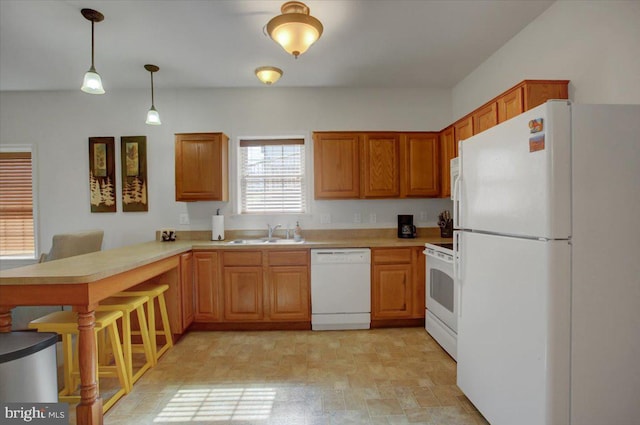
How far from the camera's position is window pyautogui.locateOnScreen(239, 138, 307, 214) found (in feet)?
12.2

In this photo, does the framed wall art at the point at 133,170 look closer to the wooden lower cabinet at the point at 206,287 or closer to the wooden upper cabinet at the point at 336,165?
the wooden lower cabinet at the point at 206,287

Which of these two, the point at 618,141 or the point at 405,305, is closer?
the point at 618,141

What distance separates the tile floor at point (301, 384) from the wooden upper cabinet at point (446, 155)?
160 cm

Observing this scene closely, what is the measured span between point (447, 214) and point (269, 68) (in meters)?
2.52

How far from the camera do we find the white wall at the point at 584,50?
1713 millimetres

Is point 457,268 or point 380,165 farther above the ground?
point 380,165

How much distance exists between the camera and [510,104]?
7.11ft

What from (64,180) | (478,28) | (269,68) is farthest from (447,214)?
(64,180)

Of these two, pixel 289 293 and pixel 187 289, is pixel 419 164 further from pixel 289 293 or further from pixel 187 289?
pixel 187 289

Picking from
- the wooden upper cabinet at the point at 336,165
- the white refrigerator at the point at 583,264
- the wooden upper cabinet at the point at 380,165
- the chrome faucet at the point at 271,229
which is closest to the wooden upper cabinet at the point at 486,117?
the wooden upper cabinet at the point at 380,165

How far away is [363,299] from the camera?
121 inches

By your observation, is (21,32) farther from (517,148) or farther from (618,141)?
(618,141)

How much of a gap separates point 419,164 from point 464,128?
688 mm

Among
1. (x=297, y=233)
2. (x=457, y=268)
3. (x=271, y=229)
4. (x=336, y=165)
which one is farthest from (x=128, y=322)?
(x=336, y=165)
